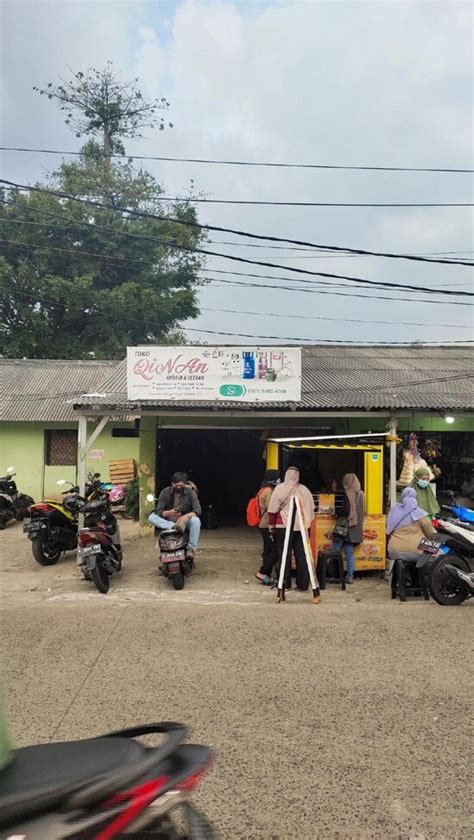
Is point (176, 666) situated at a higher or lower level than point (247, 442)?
lower

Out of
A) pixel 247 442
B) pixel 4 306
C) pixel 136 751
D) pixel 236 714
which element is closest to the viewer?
pixel 136 751

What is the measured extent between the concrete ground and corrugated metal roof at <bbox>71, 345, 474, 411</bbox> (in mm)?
3054

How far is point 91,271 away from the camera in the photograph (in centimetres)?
2595

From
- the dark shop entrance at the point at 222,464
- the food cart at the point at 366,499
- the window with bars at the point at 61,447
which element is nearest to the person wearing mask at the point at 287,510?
the food cart at the point at 366,499

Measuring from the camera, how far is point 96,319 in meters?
27.0

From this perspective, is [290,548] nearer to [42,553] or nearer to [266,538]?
[266,538]

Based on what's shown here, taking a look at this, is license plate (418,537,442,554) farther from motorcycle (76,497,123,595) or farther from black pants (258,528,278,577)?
motorcycle (76,497,123,595)

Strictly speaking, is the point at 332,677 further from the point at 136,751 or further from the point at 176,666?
the point at 136,751

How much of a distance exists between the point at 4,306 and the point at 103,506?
65.7 ft

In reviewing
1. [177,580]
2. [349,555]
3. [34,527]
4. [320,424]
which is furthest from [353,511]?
[34,527]

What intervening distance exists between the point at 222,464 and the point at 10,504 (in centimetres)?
571

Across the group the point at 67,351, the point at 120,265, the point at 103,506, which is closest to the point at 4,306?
the point at 67,351

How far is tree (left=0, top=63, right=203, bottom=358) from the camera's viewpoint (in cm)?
2506

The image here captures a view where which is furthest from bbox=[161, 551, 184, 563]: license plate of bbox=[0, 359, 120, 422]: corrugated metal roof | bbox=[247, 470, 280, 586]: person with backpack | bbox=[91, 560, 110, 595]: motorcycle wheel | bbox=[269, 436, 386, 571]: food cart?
bbox=[0, 359, 120, 422]: corrugated metal roof
